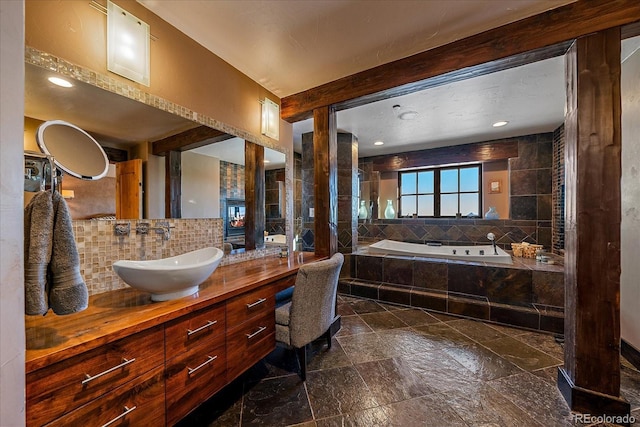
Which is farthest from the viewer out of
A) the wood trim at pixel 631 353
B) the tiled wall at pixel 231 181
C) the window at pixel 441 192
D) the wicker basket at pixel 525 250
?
the window at pixel 441 192

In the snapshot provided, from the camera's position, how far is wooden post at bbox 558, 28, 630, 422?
1352 mm

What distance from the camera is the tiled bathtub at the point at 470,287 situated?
2.42 m

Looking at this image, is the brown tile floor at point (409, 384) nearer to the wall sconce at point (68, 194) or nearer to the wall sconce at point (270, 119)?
the wall sconce at point (68, 194)

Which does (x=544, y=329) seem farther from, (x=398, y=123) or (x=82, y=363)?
(x=82, y=363)

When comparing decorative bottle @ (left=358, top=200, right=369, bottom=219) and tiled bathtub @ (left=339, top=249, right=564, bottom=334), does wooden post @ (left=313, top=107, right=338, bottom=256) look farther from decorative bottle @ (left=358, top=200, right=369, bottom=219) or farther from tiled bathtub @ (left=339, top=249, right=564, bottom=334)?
decorative bottle @ (left=358, top=200, right=369, bottom=219)

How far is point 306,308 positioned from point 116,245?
119cm

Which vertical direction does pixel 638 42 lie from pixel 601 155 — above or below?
above

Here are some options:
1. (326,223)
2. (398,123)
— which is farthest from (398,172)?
(326,223)

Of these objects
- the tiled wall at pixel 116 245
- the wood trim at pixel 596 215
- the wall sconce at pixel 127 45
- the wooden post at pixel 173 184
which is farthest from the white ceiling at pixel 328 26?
the tiled wall at pixel 116 245

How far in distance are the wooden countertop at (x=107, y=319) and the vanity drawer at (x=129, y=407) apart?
21 centimetres

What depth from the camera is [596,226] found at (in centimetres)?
138

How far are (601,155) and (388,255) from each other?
2.26m

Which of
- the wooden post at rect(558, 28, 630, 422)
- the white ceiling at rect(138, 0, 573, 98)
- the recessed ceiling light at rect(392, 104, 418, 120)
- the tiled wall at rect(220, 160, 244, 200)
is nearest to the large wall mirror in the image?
the tiled wall at rect(220, 160, 244, 200)

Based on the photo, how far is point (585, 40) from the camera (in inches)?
56.3
